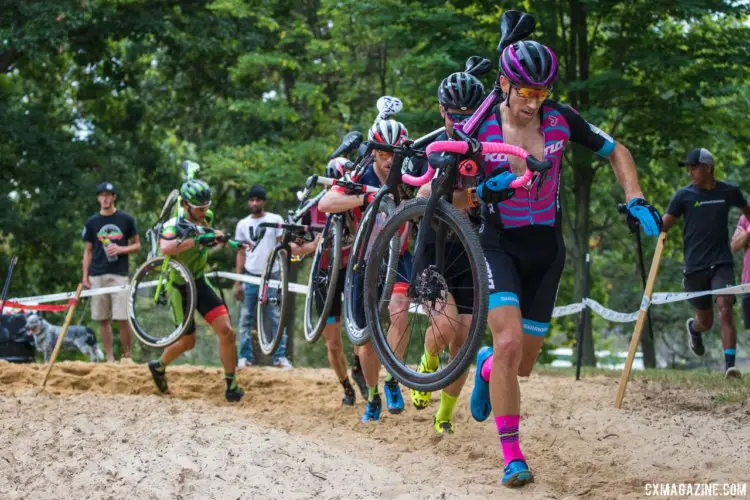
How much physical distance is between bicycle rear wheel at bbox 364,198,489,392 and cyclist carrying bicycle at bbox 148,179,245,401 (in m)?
3.45

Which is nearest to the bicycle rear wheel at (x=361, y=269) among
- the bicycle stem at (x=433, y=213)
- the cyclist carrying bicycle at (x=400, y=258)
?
the cyclist carrying bicycle at (x=400, y=258)

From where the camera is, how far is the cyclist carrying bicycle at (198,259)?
9711 mm

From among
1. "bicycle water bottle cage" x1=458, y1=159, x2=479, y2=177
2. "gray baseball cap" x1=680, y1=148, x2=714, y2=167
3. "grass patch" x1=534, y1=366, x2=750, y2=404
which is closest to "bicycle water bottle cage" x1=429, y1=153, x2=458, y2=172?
"bicycle water bottle cage" x1=458, y1=159, x2=479, y2=177

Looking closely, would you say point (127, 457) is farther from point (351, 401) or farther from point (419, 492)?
point (351, 401)

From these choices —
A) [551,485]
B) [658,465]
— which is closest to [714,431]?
[658,465]

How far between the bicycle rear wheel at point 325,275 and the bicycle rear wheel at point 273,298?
496 mm

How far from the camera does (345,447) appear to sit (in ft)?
23.9

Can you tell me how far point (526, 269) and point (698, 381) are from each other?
5.42 m

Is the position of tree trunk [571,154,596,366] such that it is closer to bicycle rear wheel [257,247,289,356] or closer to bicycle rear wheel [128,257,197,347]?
bicycle rear wheel [257,247,289,356]

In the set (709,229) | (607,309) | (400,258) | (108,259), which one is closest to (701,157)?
(709,229)

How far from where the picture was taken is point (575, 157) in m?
15.2

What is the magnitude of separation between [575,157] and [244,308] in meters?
5.61

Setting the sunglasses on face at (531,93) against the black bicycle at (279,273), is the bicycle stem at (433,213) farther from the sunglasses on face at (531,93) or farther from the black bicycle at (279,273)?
the black bicycle at (279,273)

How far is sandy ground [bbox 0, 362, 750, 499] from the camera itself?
235 inches
